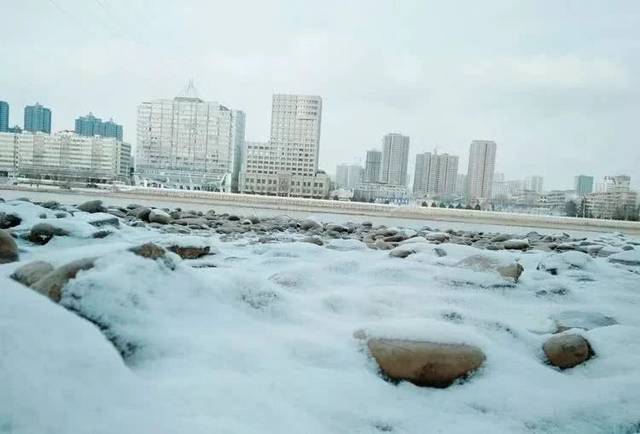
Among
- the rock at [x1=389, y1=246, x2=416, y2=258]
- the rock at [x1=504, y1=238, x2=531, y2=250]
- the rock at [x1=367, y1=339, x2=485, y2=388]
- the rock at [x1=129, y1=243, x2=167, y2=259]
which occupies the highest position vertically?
the rock at [x1=129, y1=243, x2=167, y2=259]

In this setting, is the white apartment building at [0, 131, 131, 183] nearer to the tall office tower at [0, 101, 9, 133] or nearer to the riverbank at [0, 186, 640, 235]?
the tall office tower at [0, 101, 9, 133]

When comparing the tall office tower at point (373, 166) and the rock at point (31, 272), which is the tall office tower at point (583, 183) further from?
the rock at point (31, 272)

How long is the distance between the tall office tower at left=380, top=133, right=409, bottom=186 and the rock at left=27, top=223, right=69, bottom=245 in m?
91.7

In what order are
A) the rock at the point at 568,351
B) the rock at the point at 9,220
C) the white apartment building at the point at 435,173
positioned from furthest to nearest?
the white apartment building at the point at 435,173, the rock at the point at 9,220, the rock at the point at 568,351

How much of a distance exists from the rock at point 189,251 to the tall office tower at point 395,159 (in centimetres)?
9165

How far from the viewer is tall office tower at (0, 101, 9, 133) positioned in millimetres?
71250

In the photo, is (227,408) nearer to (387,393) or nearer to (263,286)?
(387,393)

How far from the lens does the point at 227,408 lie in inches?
53.8

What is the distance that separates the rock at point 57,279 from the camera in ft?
5.75

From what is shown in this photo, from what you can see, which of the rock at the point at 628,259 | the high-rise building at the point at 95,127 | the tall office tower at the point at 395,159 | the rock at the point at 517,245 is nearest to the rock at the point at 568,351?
the rock at the point at 628,259

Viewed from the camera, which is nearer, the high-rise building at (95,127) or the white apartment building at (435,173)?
the white apartment building at (435,173)

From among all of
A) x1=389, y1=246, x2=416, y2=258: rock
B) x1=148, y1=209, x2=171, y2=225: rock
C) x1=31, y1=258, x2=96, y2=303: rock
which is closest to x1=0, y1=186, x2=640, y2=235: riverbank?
x1=148, y1=209, x2=171, y2=225: rock

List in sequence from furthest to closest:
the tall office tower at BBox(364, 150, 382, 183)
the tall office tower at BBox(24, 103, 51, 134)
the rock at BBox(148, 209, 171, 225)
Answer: the tall office tower at BBox(364, 150, 382, 183) → the tall office tower at BBox(24, 103, 51, 134) → the rock at BBox(148, 209, 171, 225)

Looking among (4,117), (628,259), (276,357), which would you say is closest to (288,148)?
(4,117)
